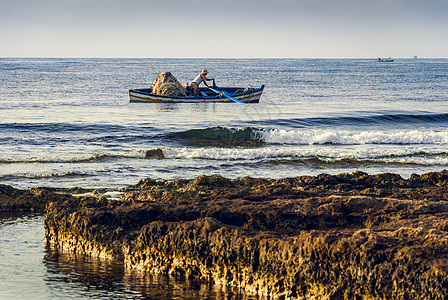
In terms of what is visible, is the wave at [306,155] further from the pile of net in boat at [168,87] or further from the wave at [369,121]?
the pile of net in boat at [168,87]

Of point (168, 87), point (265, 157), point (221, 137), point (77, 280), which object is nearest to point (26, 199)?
point (77, 280)

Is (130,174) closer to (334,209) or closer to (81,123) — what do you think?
(334,209)

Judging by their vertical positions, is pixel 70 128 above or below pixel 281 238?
below

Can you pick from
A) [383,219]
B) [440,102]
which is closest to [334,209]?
[383,219]

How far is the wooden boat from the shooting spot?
31.4 metres

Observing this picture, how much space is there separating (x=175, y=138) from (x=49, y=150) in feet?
17.8

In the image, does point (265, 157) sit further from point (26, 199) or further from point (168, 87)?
point (168, 87)

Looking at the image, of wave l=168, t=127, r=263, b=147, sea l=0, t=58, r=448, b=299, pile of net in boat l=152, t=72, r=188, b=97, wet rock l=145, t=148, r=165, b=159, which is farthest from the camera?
pile of net in boat l=152, t=72, r=188, b=97

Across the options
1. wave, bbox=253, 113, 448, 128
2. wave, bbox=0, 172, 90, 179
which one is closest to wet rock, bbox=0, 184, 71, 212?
wave, bbox=0, 172, 90, 179

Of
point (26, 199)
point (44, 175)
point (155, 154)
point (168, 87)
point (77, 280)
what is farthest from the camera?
point (168, 87)

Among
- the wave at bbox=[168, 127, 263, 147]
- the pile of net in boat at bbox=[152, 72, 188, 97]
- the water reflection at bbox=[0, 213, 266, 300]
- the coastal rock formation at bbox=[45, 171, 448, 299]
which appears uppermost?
the pile of net in boat at bbox=[152, 72, 188, 97]

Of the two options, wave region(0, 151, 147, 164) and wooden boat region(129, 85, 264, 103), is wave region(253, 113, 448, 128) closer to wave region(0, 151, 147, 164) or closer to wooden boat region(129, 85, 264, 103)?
wooden boat region(129, 85, 264, 103)

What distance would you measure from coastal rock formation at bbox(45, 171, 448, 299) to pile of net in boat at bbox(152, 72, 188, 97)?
83.3ft

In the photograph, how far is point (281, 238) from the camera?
4961 millimetres
